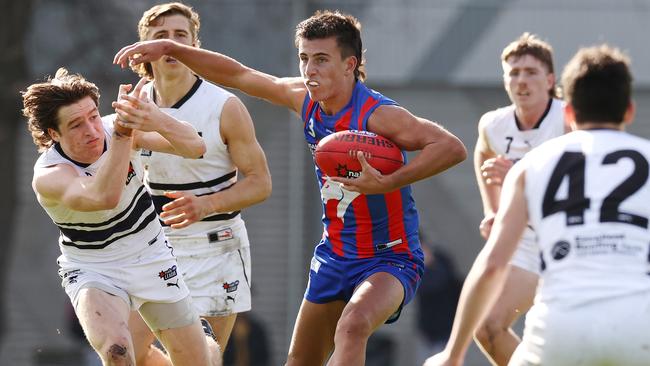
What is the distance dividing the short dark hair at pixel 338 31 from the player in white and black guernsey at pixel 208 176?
0.93 meters

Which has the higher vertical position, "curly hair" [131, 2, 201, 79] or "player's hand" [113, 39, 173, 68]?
"curly hair" [131, 2, 201, 79]

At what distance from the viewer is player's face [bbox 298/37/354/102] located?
684 centimetres

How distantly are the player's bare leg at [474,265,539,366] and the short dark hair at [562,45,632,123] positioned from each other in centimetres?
283

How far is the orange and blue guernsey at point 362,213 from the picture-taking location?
22.7ft

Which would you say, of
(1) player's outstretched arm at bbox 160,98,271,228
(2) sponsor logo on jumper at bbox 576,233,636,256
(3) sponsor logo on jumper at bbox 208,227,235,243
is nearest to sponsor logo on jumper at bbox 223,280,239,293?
(3) sponsor logo on jumper at bbox 208,227,235,243

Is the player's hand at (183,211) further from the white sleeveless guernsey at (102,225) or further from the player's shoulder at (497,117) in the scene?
the player's shoulder at (497,117)

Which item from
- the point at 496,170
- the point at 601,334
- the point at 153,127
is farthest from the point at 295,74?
the point at 601,334

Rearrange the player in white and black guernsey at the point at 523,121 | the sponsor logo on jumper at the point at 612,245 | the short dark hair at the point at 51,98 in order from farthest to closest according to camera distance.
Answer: the player in white and black guernsey at the point at 523,121
the short dark hair at the point at 51,98
the sponsor logo on jumper at the point at 612,245

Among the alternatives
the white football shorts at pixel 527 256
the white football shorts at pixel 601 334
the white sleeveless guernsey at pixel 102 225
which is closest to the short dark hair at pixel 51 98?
the white sleeveless guernsey at pixel 102 225

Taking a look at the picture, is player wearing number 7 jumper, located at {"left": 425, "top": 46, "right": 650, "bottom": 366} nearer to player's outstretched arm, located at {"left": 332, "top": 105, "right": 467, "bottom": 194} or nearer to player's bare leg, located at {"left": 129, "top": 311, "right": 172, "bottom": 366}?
player's outstretched arm, located at {"left": 332, "top": 105, "right": 467, "bottom": 194}

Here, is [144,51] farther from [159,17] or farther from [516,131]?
[516,131]

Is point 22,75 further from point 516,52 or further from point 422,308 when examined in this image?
point 516,52

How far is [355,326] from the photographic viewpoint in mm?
6348

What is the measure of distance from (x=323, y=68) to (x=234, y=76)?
82cm
